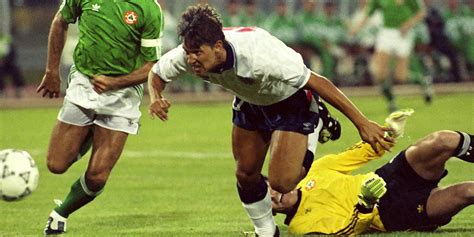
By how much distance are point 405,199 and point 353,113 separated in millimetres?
1175

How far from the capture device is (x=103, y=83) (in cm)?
962

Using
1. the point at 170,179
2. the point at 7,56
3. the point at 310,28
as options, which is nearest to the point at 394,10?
the point at 310,28

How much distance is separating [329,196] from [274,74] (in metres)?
1.45

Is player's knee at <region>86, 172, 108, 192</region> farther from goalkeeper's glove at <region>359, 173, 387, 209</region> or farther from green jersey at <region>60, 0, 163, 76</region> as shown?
goalkeeper's glove at <region>359, 173, 387, 209</region>

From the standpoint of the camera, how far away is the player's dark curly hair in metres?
7.80

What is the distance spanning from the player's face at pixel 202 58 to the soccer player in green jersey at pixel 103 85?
1837mm

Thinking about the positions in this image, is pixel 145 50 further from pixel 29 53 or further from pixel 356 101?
pixel 29 53

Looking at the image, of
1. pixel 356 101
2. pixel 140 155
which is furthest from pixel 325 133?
pixel 356 101

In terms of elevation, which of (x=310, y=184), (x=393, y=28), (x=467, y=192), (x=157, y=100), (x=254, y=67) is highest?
(x=254, y=67)

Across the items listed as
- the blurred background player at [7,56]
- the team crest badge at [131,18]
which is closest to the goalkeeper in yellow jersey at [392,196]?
the team crest badge at [131,18]

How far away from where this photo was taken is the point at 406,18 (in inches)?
870

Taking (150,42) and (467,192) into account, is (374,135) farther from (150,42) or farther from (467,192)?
(150,42)

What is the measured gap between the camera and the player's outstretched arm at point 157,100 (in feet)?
26.2

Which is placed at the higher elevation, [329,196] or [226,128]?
[329,196]
